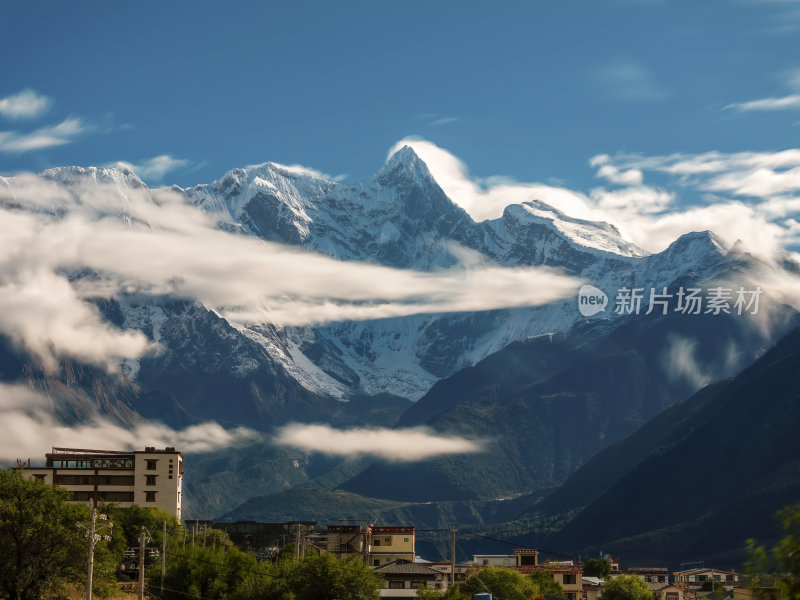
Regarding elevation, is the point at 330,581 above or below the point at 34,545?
below

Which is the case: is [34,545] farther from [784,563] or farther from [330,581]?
[784,563]

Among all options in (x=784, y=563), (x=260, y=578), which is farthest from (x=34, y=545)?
(x=784, y=563)

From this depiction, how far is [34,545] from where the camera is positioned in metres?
147

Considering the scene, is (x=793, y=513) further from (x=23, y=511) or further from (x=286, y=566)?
(x=286, y=566)

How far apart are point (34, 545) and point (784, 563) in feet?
365

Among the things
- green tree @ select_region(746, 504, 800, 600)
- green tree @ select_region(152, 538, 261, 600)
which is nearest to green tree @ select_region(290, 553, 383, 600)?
green tree @ select_region(152, 538, 261, 600)

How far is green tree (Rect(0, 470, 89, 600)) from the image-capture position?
5733 inches

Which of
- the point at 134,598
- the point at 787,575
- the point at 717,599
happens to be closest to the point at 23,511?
the point at 134,598

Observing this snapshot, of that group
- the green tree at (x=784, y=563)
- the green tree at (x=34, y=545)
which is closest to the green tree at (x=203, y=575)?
the green tree at (x=34, y=545)

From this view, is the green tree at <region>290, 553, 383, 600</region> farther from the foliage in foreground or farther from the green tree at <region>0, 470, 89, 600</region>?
the green tree at <region>0, 470, 89, 600</region>

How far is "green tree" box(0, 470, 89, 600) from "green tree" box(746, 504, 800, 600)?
108 m

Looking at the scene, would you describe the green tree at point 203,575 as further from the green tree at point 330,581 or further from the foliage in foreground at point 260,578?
the green tree at point 330,581

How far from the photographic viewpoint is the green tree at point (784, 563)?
50438mm

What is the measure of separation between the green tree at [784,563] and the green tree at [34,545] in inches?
4266
